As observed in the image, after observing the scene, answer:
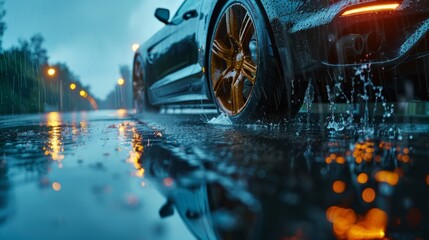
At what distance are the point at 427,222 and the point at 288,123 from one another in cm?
270

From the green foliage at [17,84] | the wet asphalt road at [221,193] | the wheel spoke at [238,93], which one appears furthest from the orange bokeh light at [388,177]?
the green foliage at [17,84]

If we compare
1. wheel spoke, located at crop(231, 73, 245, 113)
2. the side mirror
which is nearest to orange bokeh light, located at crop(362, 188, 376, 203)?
wheel spoke, located at crop(231, 73, 245, 113)

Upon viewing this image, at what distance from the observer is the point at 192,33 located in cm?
466

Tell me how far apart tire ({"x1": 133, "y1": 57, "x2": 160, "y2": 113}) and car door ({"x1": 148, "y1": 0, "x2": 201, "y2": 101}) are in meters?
1.10

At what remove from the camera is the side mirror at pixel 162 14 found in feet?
18.6

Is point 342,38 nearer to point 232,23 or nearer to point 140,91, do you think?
point 232,23

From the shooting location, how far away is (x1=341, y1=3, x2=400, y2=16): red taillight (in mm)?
2582

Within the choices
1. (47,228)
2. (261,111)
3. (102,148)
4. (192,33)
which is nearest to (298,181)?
(47,228)

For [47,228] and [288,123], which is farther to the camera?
[288,123]

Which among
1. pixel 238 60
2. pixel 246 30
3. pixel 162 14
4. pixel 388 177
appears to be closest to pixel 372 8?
pixel 246 30

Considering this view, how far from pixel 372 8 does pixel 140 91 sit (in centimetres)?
636

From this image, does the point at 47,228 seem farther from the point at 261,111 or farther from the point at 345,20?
the point at 261,111

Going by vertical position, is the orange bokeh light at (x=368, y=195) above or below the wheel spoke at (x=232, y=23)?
below

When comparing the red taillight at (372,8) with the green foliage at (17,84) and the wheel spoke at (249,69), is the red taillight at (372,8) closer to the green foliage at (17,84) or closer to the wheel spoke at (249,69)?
the wheel spoke at (249,69)
